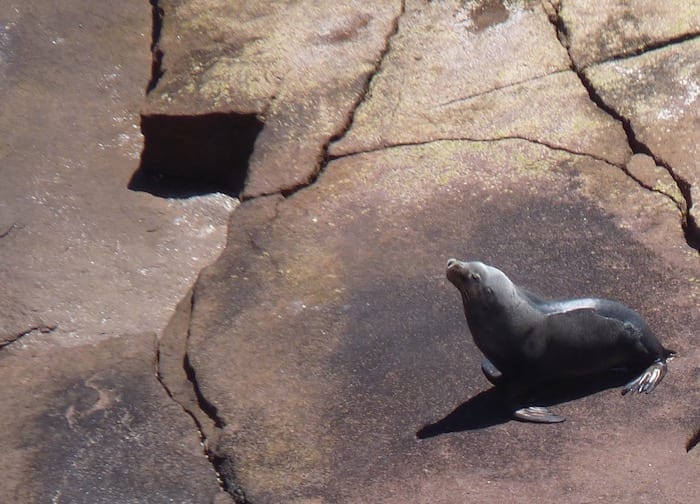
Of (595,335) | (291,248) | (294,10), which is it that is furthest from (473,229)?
(294,10)

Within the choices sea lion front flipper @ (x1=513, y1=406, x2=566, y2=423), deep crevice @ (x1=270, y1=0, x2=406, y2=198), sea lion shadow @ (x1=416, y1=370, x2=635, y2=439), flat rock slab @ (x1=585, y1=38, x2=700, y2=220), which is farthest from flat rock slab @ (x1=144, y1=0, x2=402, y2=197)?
sea lion front flipper @ (x1=513, y1=406, x2=566, y2=423)

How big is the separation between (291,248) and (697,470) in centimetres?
197

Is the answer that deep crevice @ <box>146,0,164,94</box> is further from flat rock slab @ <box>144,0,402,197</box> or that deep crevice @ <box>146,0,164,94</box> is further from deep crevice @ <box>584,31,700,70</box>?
deep crevice @ <box>584,31,700,70</box>

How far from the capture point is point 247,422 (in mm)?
4039

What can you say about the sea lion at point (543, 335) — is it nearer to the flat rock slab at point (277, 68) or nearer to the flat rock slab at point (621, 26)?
the flat rock slab at point (277, 68)

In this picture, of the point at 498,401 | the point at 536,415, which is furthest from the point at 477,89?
the point at 536,415

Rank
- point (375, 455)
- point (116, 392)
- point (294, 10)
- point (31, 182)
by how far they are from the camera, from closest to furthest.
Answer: point (375, 455) → point (116, 392) → point (31, 182) → point (294, 10)

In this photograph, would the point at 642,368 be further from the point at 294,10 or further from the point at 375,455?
the point at 294,10

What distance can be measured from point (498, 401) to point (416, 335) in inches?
20.1

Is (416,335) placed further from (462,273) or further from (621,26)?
(621,26)

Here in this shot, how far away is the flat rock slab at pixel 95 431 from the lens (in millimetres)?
3947

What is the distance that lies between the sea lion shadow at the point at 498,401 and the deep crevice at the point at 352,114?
5.27 ft

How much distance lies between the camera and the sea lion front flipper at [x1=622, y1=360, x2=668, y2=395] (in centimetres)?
383

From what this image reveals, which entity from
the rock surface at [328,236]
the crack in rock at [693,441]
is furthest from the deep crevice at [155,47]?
the crack in rock at [693,441]
